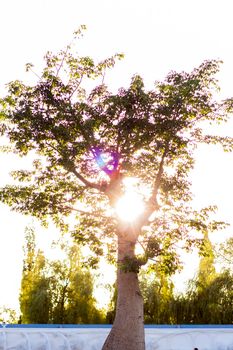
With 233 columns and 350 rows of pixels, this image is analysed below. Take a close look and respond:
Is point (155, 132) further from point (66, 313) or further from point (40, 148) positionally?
point (66, 313)

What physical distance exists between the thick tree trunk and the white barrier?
265 inches

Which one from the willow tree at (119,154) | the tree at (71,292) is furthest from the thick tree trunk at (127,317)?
the tree at (71,292)

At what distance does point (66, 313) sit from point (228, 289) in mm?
10981

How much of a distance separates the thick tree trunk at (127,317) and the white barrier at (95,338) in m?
6.73

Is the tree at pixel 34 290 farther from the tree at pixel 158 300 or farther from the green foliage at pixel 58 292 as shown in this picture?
the tree at pixel 158 300

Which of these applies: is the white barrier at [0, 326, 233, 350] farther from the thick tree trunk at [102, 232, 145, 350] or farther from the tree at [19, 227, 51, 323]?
the tree at [19, 227, 51, 323]

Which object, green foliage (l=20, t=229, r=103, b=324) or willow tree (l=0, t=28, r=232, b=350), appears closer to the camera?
willow tree (l=0, t=28, r=232, b=350)

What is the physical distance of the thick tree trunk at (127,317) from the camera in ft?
60.3

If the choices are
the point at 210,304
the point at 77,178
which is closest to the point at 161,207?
the point at 77,178

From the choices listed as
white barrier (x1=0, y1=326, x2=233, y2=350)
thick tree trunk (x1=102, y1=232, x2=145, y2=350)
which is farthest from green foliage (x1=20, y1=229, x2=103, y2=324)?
thick tree trunk (x1=102, y1=232, x2=145, y2=350)

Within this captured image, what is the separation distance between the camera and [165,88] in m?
20.0

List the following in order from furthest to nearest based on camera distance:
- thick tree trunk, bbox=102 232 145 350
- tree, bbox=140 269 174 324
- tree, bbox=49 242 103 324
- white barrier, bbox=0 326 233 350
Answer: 1. tree, bbox=49 242 103 324
2. tree, bbox=140 269 174 324
3. white barrier, bbox=0 326 233 350
4. thick tree trunk, bbox=102 232 145 350

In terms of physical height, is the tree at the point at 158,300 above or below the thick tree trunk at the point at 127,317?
above

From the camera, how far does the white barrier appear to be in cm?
2420
